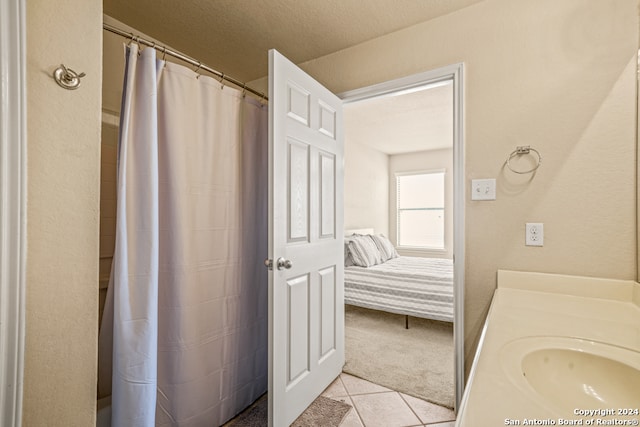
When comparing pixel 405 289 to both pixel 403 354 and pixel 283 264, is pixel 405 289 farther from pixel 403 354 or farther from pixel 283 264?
pixel 283 264

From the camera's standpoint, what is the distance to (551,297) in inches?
53.2

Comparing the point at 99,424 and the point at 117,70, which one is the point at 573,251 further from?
the point at 117,70

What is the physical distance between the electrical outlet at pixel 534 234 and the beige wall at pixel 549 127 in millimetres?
28

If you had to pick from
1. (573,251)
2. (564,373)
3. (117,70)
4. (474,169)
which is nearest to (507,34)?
(474,169)

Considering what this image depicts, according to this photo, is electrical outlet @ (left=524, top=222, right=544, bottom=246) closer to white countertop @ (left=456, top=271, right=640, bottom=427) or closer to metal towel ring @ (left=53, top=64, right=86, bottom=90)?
white countertop @ (left=456, top=271, right=640, bottom=427)

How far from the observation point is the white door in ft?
4.86

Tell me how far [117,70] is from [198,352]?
5.69 ft

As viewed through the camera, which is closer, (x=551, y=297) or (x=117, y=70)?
(x=551, y=297)

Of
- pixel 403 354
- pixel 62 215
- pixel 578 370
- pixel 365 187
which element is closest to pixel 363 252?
pixel 403 354

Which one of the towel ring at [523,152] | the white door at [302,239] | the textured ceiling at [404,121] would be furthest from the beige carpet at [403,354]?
the textured ceiling at [404,121]

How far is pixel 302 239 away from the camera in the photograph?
1.70 meters

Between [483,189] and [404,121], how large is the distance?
8.46 ft

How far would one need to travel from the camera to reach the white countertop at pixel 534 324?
1.65 feet

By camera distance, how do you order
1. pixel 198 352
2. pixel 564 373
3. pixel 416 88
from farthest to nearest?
pixel 416 88 < pixel 198 352 < pixel 564 373
